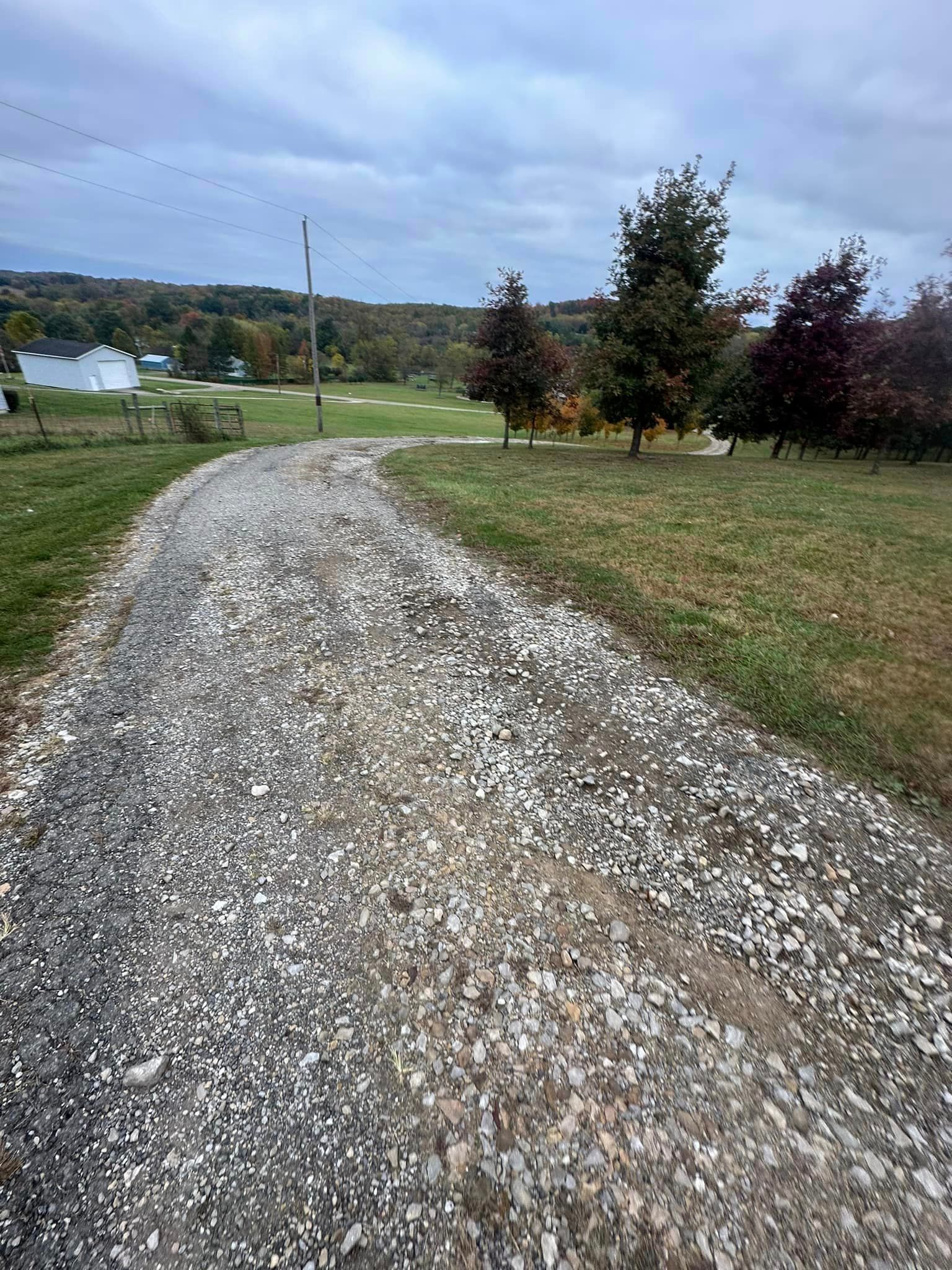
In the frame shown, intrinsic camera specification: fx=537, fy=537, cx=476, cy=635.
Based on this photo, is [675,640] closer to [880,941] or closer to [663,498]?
[880,941]

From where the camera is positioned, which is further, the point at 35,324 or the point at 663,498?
the point at 35,324

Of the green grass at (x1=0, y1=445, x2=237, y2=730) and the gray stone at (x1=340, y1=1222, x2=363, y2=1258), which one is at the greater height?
the gray stone at (x1=340, y1=1222, x2=363, y2=1258)

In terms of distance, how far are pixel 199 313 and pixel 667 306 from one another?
130 metres

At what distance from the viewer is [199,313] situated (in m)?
115

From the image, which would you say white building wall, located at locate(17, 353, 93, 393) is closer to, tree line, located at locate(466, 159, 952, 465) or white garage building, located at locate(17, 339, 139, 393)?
white garage building, located at locate(17, 339, 139, 393)

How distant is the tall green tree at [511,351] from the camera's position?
77.4 feet

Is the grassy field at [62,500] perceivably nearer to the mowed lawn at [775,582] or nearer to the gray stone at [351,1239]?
the gray stone at [351,1239]

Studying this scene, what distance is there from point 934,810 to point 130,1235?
5154 millimetres

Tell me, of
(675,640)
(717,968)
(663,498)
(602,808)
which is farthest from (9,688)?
(663,498)

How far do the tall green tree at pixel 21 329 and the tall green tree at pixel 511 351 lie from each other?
8656 cm

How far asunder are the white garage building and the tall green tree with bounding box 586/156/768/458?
57.5 m

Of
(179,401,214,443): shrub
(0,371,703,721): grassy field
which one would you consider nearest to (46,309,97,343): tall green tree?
(0,371,703,721): grassy field

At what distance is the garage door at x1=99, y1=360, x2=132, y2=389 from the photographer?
57.7 m

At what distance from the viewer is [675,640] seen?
6398 millimetres
